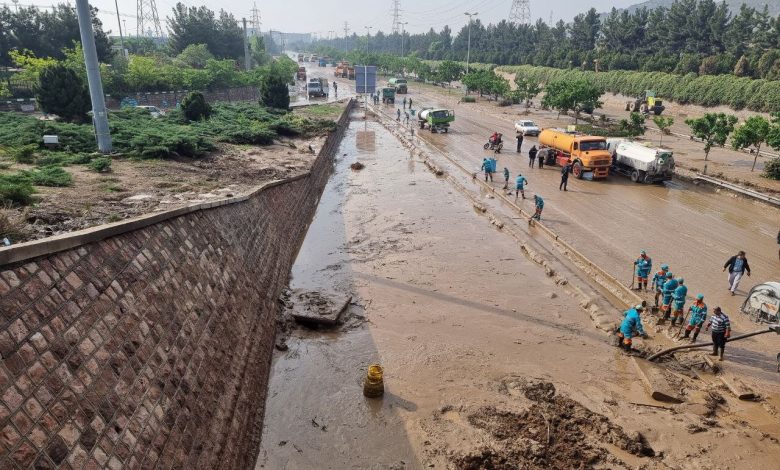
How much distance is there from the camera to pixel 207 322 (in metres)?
9.11

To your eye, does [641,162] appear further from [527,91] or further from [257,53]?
[257,53]

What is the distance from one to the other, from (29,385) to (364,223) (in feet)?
54.3

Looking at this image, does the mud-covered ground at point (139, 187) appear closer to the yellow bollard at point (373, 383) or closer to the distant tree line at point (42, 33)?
the yellow bollard at point (373, 383)

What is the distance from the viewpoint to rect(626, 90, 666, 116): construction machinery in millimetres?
51719

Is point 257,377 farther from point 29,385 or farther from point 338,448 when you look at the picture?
point 29,385

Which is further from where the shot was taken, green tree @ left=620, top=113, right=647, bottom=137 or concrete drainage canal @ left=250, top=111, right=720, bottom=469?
green tree @ left=620, top=113, right=647, bottom=137

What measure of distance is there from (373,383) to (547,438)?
331 centimetres

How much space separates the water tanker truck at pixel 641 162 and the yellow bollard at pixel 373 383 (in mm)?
20808

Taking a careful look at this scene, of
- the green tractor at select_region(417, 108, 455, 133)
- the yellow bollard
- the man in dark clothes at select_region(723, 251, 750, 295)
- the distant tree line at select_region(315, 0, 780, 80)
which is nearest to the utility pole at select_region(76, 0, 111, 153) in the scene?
the yellow bollard

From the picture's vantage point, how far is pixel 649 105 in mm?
52250

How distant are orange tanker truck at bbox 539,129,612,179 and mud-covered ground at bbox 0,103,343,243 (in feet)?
45.4

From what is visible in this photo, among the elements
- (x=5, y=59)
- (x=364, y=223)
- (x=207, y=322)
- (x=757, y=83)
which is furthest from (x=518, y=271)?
(x=5, y=59)

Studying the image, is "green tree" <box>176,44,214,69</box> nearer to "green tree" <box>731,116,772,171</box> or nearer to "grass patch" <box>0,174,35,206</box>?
"grass patch" <box>0,174,35,206</box>

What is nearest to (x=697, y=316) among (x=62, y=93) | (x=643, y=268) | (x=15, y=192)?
(x=643, y=268)
